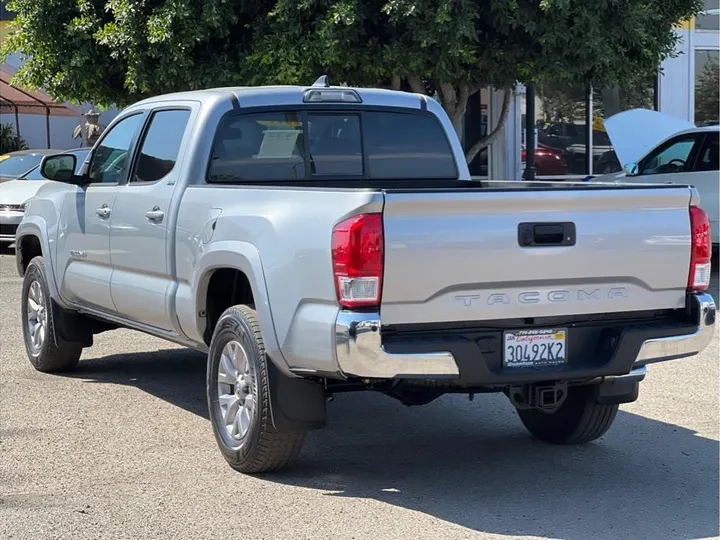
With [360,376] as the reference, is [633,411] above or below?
below

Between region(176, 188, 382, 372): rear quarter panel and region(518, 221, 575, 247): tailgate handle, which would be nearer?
region(176, 188, 382, 372): rear quarter panel

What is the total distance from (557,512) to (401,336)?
3.72 ft

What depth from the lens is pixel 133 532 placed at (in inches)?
198

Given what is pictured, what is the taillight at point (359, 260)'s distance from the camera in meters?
5.00

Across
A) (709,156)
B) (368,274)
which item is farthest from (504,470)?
(709,156)

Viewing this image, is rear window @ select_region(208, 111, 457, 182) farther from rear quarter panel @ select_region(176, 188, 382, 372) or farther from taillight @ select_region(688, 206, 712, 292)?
taillight @ select_region(688, 206, 712, 292)

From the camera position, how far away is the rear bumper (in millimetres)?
5035

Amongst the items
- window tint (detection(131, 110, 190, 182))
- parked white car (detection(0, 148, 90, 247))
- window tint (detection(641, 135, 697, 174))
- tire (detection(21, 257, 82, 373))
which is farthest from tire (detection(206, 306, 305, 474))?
window tint (detection(641, 135, 697, 174))

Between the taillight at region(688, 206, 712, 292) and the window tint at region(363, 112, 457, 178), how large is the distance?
200cm

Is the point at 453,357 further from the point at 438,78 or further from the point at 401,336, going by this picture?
the point at 438,78

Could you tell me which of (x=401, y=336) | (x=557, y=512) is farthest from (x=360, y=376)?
(x=557, y=512)

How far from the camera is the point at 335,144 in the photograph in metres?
7.00

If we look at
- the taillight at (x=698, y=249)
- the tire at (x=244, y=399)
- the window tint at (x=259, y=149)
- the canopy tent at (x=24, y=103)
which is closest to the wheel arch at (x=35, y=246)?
the window tint at (x=259, y=149)

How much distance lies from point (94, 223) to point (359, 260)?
3.06m
